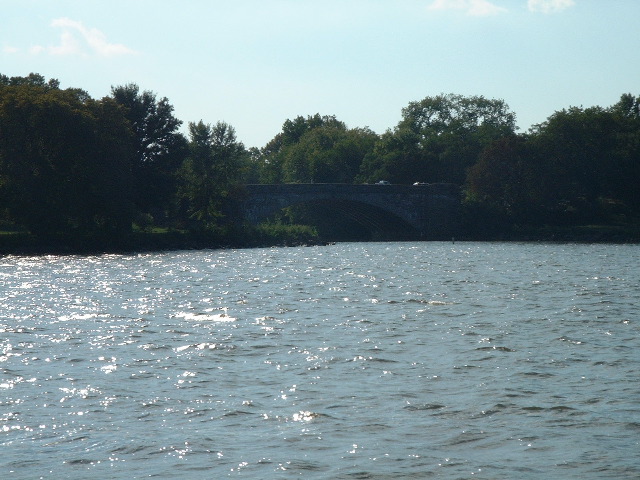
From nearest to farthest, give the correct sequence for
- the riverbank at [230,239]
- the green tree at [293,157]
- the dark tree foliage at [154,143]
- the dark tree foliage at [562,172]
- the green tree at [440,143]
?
the riverbank at [230,239] → the dark tree foliage at [154,143] → the dark tree foliage at [562,172] → the green tree at [440,143] → the green tree at [293,157]

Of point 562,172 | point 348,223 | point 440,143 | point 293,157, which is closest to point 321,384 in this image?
point 562,172

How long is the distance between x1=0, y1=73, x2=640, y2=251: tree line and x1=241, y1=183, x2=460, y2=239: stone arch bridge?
2.46 metres

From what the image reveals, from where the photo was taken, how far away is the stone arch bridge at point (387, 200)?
306 feet

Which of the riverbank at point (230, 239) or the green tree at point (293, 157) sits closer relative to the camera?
the riverbank at point (230, 239)

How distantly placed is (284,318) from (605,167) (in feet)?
256

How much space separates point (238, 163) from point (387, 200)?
1993cm

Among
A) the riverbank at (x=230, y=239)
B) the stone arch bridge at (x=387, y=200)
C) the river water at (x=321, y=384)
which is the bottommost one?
the river water at (x=321, y=384)

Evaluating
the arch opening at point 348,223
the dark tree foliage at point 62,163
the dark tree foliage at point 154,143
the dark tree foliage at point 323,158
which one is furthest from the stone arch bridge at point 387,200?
the dark tree foliage at point 323,158

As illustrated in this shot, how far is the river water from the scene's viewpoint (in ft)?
43.9

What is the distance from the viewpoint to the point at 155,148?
8200 cm

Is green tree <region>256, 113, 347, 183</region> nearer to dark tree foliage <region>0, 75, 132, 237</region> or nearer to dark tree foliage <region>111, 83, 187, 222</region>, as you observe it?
dark tree foliage <region>111, 83, 187, 222</region>

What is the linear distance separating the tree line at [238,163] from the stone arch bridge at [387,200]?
2458 mm

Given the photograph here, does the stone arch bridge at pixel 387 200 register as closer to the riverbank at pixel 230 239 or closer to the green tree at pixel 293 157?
the riverbank at pixel 230 239

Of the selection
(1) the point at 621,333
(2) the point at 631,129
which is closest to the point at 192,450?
(1) the point at 621,333
